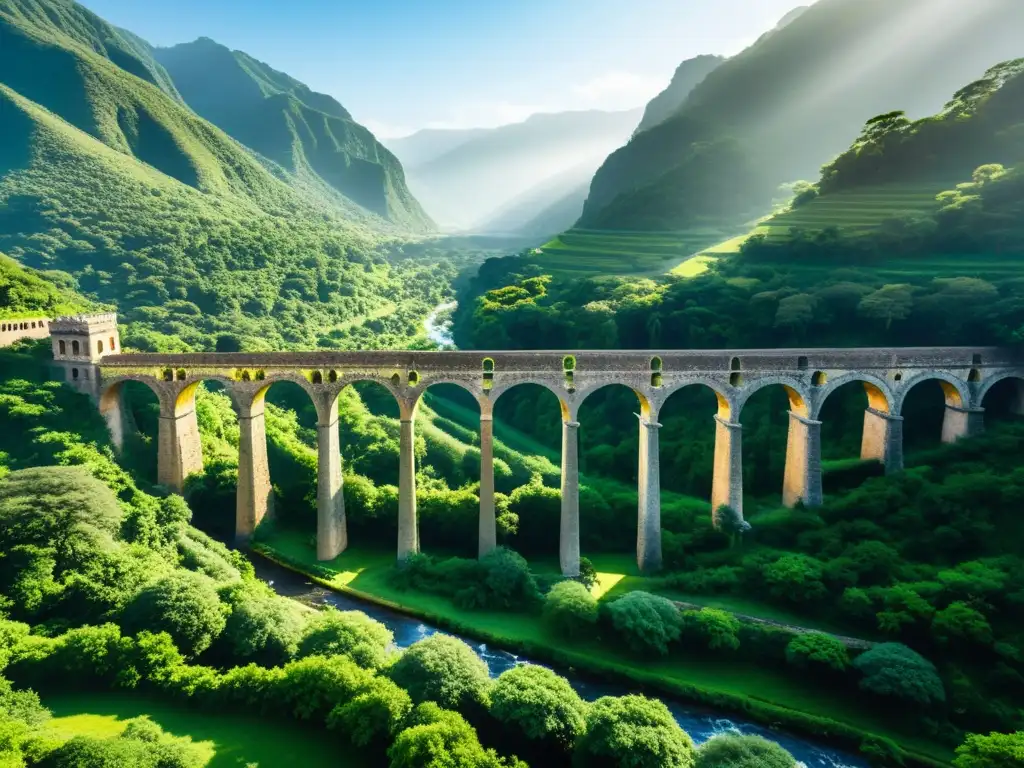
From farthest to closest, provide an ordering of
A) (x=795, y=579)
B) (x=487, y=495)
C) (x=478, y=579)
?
(x=487, y=495) → (x=478, y=579) → (x=795, y=579)

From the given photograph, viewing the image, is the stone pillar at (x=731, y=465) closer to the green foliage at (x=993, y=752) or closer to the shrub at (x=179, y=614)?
the green foliage at (x=993, y=752)

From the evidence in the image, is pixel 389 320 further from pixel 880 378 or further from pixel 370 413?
pixel 880 378

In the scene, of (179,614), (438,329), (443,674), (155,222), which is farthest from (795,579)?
(155,222)

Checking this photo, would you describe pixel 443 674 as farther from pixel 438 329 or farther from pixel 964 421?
pixel 438 329

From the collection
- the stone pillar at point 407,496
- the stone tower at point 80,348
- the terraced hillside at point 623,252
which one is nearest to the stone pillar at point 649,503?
the stone pillar at point 407,496

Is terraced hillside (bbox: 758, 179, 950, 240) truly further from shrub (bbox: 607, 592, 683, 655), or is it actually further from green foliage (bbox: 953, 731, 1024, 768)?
green foliage (bbox: 953, 731, 1024, 768)

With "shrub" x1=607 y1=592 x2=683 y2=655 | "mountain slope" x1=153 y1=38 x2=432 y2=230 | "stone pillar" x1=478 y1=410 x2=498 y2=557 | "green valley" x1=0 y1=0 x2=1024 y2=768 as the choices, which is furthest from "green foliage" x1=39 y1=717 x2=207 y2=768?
"mountain slope" x1=153 y1=38 x2=432 y2=230

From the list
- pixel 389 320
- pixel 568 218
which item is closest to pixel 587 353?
pixel 389 320
